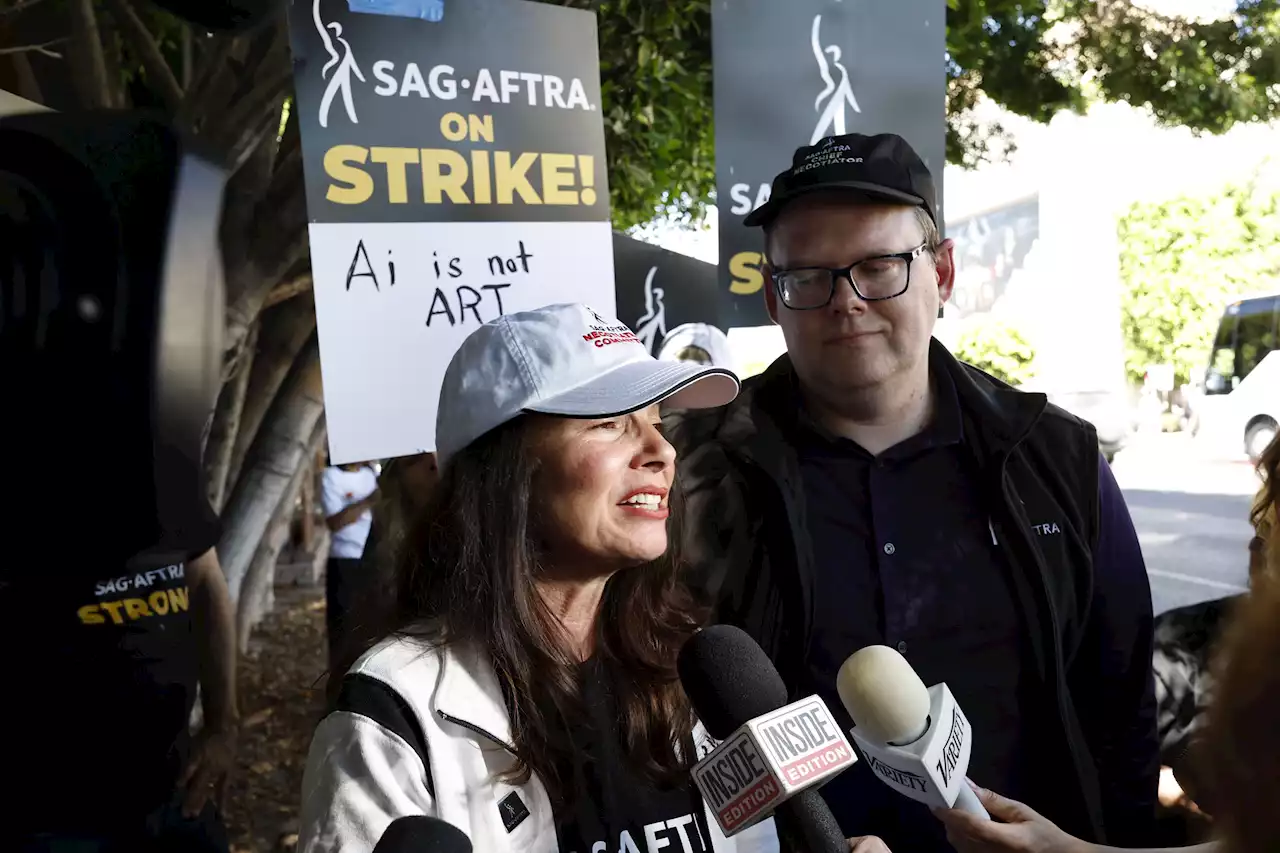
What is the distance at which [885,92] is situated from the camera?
296cm

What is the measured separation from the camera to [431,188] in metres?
2.28

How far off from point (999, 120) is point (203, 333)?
5289 millimetres

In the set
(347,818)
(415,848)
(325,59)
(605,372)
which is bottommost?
(347,818)

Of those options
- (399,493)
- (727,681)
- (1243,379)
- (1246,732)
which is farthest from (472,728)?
(1243,379)

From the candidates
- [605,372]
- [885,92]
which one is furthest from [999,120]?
[605,372]

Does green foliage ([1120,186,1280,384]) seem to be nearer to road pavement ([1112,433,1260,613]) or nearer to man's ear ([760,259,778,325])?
road pavement ([1112,433,1260,613])

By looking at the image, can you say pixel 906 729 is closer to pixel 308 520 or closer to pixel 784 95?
pixel 784 95

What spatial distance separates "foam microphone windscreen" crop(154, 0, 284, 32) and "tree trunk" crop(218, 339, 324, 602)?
2923 millimetres

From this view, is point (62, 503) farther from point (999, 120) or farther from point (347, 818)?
point (999, 120)

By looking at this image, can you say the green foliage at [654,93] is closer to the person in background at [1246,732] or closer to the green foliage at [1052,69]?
the green foliage at [1052,69]

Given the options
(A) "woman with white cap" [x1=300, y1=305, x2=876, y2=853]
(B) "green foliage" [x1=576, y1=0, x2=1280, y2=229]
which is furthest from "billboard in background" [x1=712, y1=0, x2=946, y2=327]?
(B) "green foliage" [x1=576, y1=0, x2=1280, y2=229]

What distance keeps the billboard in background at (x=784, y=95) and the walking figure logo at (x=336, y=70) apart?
1.05 metres

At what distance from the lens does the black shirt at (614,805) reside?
55.5 inches

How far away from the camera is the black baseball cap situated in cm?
210
